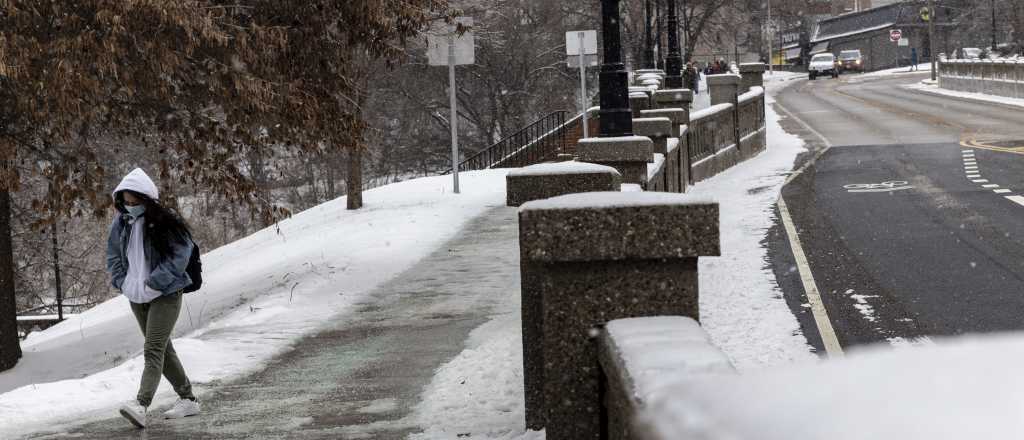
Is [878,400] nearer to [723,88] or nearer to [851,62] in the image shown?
[723,88]

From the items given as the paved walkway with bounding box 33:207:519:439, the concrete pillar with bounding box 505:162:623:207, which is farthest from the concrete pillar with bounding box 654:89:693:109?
the concrete pillar with bounding box 505:162:623:207

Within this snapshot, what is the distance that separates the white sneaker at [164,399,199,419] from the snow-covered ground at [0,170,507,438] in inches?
20.5

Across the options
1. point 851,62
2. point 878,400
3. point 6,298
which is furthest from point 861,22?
point 878,400

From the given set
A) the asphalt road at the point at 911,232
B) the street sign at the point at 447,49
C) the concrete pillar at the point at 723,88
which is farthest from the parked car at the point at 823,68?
the street sign at the point at 447,49

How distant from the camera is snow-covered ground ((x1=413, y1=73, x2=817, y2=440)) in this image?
24.0 feet

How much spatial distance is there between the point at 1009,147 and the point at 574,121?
34.6ft

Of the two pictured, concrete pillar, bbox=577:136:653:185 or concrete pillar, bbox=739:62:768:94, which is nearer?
concrete pillar, bbox=577:136:653:185

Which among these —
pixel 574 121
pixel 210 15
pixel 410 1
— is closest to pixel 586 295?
pixel 210 15

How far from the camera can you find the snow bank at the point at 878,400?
4.49ft

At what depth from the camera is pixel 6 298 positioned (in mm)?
15844

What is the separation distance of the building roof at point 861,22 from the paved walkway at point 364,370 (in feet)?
322

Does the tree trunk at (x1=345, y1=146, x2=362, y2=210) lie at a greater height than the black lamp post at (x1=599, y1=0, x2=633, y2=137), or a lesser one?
lesser

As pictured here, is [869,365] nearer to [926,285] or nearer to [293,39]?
[926,285]

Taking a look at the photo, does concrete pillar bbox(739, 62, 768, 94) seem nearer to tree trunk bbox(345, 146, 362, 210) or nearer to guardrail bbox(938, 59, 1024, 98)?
guardrail bbox(938, 59, 1024, 98)
